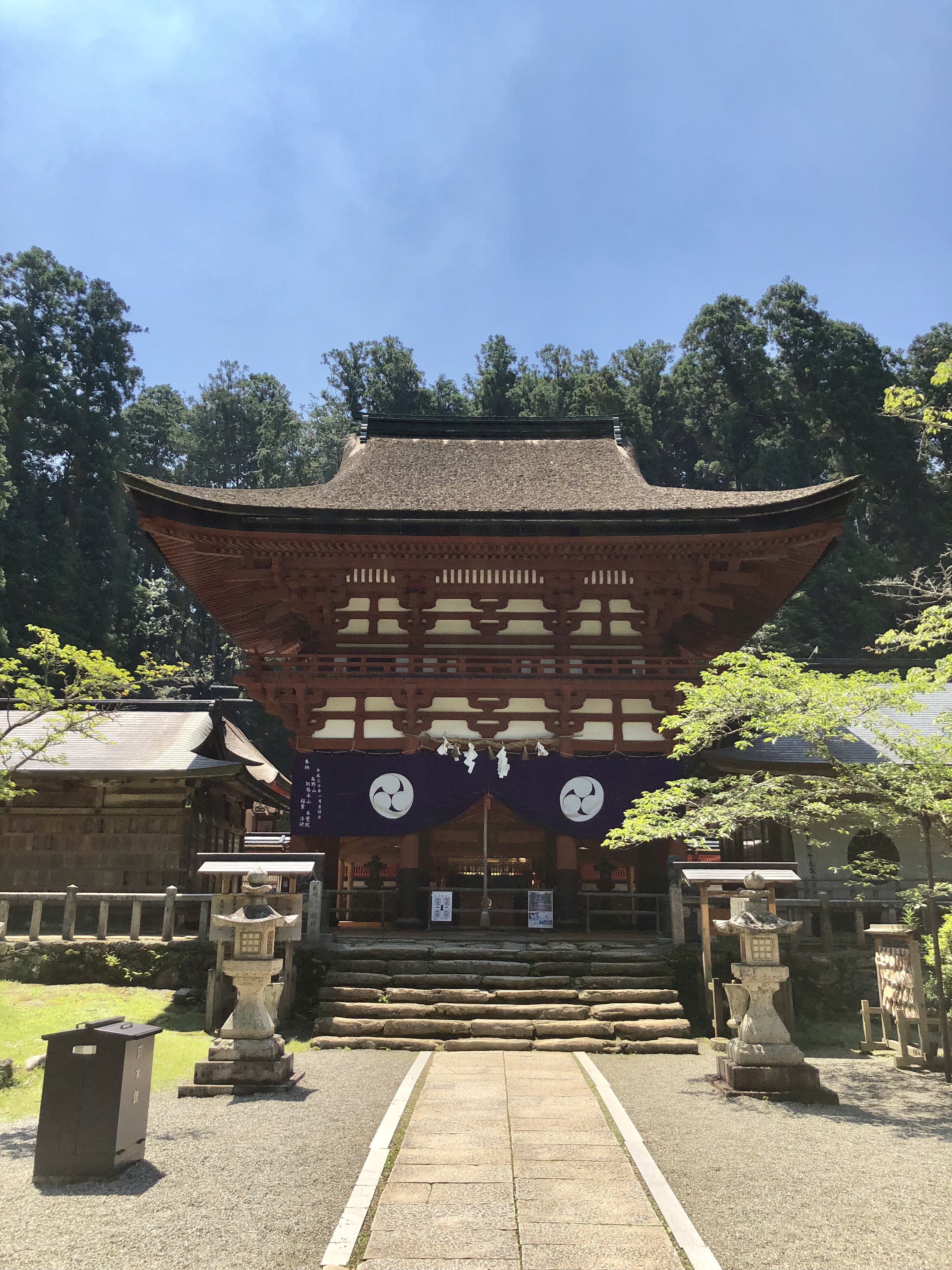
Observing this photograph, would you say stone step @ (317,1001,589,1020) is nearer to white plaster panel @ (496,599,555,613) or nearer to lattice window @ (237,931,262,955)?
lattice window @ (237,931,262,955)

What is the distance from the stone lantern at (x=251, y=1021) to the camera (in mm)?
8414

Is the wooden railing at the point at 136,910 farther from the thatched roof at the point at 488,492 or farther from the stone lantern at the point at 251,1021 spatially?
the thatched roof at the point at 488,492

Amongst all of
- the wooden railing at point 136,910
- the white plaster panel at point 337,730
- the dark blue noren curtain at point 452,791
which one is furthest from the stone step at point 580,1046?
the white plaster panel at point 337,730

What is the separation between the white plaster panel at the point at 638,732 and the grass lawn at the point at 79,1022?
7863 millimetres

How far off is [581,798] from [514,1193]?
31.7 feet

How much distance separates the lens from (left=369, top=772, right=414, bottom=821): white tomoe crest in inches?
590

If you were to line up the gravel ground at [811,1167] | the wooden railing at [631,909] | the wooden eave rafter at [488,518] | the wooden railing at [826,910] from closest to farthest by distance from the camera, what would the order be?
the gravel ground at [811,1167], the wooden railing at [826,910], the wooden railing at [631,909], the wooden eave rafter at [488,518]

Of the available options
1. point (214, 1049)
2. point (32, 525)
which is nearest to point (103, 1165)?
point (214, 1049)

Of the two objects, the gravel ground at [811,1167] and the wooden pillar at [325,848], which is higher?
the wooden pillar at [325,848]

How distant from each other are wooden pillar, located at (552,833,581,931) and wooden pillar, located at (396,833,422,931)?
8.37 ft

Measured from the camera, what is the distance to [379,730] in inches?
627

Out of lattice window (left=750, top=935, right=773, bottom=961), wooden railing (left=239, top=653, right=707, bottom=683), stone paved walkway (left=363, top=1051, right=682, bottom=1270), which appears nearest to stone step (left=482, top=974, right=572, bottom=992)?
stone paved walkway (left=363, top=1051, right=682, bottom=1270)

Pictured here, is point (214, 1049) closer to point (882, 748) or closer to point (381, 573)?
point (381, 573)

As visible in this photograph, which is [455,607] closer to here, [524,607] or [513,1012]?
[524,607]
